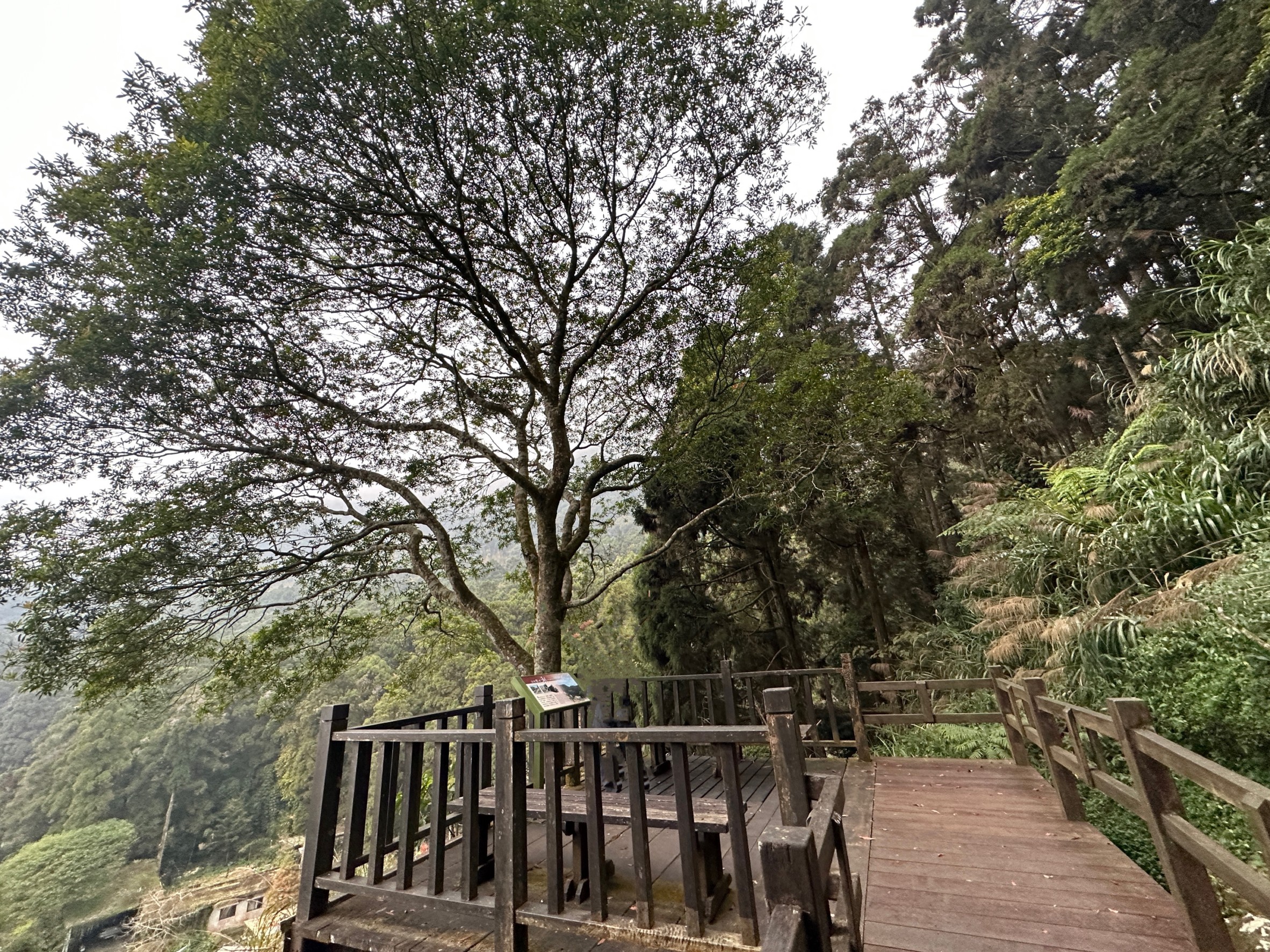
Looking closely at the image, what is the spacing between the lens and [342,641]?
719cm

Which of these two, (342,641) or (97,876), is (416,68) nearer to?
(342,641)

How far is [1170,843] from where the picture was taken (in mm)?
1900

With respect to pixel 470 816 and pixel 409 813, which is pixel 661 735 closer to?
pixel 470 816

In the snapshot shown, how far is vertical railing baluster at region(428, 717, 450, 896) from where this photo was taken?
231 centimetres

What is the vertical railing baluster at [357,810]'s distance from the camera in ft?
8.72

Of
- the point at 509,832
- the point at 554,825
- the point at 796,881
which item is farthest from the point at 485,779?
the point at 796,881

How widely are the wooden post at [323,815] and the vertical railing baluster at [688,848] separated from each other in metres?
1.86

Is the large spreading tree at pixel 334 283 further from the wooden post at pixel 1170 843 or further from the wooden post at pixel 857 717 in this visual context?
the wooden post at pixel 1170 843

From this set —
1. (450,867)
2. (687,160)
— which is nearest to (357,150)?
(687,160)

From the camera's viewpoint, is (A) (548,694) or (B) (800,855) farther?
(A) (548,694)

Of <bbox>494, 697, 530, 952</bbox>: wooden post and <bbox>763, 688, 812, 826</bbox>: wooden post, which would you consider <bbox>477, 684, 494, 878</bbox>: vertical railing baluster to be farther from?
<bbox>763, 688, 812, 826</bbox>: wooden post

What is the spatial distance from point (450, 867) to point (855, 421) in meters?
6.58

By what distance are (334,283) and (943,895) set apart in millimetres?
7310

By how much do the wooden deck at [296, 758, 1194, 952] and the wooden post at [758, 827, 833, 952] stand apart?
403 millimetres
